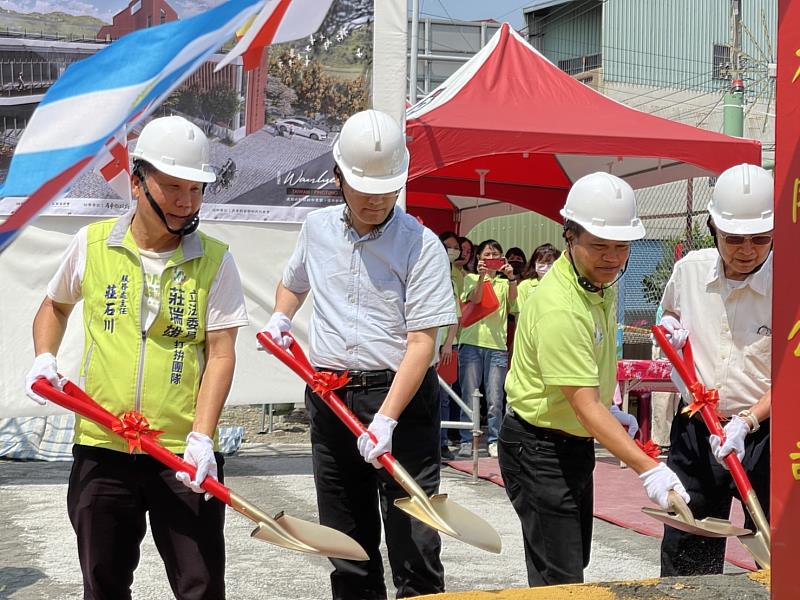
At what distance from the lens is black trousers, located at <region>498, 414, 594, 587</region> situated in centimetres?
340

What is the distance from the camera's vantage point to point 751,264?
3.93 meters

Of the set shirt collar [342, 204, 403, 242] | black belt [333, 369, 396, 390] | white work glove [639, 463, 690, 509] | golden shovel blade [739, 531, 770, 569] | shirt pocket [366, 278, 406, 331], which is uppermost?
shirt collar [342, 204, 403, 242]

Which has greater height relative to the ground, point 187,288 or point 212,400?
point 187,288

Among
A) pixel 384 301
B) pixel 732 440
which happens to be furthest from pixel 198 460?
pixel 732 440

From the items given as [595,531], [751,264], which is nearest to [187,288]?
[751,264]

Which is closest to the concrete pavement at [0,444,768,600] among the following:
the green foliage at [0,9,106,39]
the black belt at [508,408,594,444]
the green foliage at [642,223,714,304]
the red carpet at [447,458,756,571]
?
the red carpet at [447,458,756,571]

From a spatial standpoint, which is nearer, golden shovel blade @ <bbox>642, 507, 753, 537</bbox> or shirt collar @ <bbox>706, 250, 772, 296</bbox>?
golden shovel blade @ <bbox>642, 507, 753, 537</bbox>

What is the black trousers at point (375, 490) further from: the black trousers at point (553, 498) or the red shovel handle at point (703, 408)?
the red shovel handle at point (703, 408)

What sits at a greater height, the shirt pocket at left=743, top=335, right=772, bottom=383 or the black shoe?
the shirt pocket at left=743, top=335, right=772, bottom=383

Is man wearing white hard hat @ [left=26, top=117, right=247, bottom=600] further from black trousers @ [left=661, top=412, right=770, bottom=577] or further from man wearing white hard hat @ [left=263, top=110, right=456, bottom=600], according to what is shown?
black trousers @ [left=661, top=412, right=770, bottom=577]

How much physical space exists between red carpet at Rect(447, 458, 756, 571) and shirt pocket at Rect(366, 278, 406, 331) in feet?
8.85

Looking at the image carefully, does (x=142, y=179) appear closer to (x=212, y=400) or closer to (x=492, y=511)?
(x=212, y=400)

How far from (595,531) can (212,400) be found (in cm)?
372

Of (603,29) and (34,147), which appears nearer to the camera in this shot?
(34,147)
